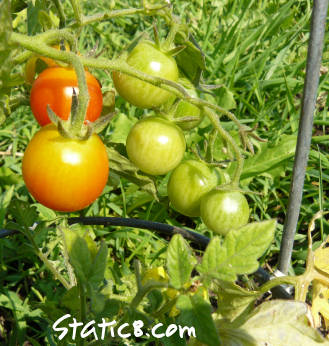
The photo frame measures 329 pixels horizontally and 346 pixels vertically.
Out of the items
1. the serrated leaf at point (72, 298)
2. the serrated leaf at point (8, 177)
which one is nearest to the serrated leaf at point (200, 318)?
the serrated leaf at point (72, 298)

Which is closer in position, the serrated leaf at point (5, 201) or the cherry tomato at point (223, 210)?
the cherry tomato at point (223, 210)

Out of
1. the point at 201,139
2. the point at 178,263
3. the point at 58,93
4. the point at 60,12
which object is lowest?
the point at 201,139

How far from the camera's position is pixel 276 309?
0.64 m

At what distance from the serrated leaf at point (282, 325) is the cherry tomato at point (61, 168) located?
11.7 inches

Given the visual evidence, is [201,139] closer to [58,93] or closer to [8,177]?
[8,177]

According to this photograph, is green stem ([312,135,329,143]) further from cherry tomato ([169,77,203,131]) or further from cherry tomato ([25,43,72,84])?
A: cherry tomato ([25,43,72,84])

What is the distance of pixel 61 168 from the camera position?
2.21 ft

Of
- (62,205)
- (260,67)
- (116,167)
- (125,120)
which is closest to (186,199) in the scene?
(116,167)

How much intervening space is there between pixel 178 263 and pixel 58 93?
1.03ft

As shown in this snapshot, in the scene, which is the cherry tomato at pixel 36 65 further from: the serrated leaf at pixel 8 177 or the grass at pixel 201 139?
the serrated leaf at pixel 8 177

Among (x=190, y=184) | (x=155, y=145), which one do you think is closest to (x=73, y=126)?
(x=155, y=145)

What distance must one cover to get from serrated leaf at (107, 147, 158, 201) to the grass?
0.42 m

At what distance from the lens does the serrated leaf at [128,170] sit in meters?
0.82

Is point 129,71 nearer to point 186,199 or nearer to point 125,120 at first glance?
point 186,199
